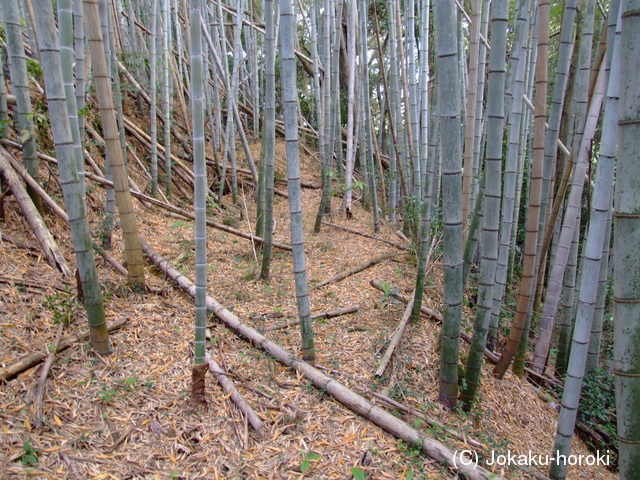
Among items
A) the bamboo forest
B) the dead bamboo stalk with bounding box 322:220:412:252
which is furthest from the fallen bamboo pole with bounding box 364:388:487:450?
the dead bamboo stalk with bounding box 322:220:412:252

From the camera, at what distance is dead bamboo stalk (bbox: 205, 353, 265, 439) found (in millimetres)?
1878

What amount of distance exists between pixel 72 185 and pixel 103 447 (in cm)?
120

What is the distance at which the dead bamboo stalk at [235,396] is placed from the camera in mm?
1878

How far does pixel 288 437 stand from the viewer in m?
1.88

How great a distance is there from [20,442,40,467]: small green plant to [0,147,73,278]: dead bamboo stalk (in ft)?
4.51

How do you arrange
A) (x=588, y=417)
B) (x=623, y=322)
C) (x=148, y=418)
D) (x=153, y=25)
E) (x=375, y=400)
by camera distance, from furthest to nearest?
1. (x=153, y=25)
2. (x=588, y=417)
3. (x=375, y=400)
4. (x=148, y=418)
5. (x=623, y=322)

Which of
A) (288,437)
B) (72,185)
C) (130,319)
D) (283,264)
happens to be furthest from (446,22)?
(283,264)

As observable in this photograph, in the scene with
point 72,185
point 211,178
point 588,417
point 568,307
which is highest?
point 72,185

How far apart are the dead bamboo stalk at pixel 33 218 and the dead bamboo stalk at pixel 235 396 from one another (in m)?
1.29

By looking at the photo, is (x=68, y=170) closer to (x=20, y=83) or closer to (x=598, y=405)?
(x=20, y=83)

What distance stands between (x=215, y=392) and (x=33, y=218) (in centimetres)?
192

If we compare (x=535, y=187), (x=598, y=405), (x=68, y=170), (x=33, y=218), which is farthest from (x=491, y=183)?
(x=33, y=218)

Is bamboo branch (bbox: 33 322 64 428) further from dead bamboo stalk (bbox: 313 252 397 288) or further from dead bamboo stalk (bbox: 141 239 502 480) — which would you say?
dead bamboo stalk (bbox: 313 252 397 288)

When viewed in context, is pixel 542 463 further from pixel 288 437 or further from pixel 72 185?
pixel 72 185
